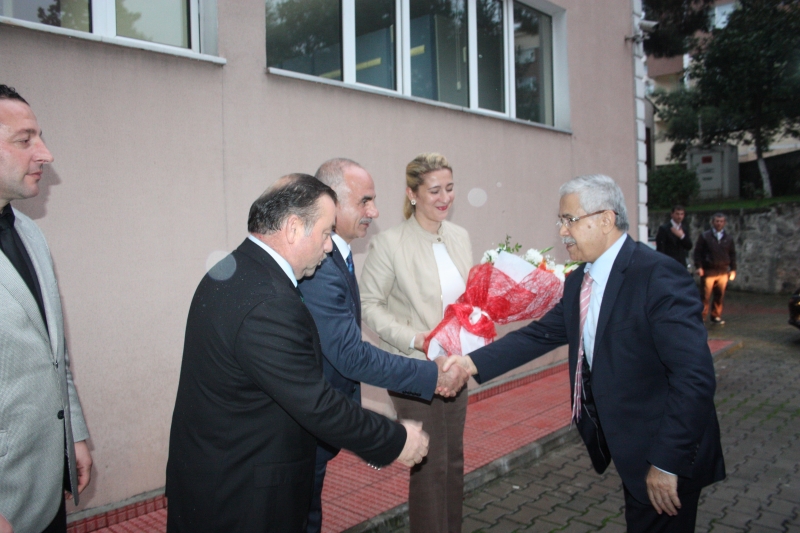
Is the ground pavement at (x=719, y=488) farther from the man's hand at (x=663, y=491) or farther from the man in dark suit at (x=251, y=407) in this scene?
the man in dark suit at (x=251, y=407)

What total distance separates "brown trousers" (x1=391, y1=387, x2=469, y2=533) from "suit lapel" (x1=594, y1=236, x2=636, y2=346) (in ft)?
3.28

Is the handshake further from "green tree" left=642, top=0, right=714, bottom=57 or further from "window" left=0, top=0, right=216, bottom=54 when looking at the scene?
"green tree" left=642, top=0, right=714, bottom=57

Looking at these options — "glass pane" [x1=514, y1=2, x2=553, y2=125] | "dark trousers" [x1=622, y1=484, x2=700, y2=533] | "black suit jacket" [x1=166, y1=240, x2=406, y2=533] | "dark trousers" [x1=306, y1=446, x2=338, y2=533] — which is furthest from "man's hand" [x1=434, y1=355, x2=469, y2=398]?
"glass pane" [x1=514, y1=2, x2=553, y2=125]

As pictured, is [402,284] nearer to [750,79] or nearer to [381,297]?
[381,297]

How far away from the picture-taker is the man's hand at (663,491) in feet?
7.89

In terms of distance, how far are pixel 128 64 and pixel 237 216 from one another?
129 centimetres

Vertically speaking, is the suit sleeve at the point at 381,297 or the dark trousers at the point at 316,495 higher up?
the suit sleeve at the point at 381,297

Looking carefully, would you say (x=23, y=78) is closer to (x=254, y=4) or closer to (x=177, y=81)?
(x=177, y=81)

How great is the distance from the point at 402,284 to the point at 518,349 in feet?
2.44

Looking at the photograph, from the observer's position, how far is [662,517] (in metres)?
2.60

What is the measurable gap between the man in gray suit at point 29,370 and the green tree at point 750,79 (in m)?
26.7

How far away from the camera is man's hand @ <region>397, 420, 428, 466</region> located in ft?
7.97

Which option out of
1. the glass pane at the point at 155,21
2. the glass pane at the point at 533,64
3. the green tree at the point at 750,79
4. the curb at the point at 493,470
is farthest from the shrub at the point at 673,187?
the glass pane at the point at 155,21

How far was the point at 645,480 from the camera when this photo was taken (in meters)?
2.59
